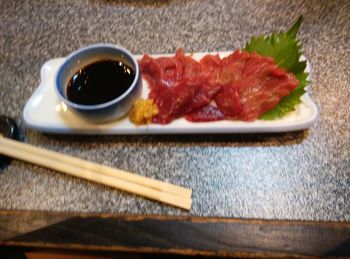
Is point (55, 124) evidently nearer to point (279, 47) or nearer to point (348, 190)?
point (279, 47)

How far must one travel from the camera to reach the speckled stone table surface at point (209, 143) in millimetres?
909

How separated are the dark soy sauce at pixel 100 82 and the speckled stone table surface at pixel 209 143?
0.13 m

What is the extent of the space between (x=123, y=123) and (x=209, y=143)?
0.89ft

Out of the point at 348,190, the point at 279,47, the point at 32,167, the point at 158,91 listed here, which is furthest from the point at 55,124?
the point at 348,190

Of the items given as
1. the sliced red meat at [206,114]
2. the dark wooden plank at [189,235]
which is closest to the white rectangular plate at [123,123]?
the sliced red meat at [206,114]

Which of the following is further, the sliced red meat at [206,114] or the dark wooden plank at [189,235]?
the sliced red meat at [206,114]

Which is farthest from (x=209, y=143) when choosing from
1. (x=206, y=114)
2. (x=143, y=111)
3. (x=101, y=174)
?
(x=101, y=174)

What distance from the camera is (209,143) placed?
1024 mm

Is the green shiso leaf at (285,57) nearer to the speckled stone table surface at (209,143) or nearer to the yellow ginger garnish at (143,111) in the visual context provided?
the speckled stone table surface at (209,143)

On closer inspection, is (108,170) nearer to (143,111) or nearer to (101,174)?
(101,174)

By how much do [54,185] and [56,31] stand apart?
744 mm

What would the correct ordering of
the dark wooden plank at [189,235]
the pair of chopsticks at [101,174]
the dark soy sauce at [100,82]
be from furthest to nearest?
the dark soy sauce at [100,82] < the pair of chopsticks at [101,174] < the dark wooden plank at [189,235]

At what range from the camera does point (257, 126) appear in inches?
37.7

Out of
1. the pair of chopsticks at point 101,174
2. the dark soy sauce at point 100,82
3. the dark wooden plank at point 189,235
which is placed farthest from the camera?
the dark soy sauce at point 100,82
